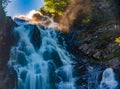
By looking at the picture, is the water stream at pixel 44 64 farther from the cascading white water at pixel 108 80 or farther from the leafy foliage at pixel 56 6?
the leafy foliage at pixel 56 6

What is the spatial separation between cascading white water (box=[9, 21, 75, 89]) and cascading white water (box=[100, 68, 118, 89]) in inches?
116

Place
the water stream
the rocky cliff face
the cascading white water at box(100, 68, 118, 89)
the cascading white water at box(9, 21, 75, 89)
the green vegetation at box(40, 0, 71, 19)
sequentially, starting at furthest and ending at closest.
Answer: the green vegetation at box(40, 0, 71, 19) < the rocky cliff face < the cascading white water at box(9, 21, 75, 89) < the water stream < the cascading white water at box(100, 68, 118, 89)

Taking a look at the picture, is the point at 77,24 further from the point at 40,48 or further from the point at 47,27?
the point at 40,48

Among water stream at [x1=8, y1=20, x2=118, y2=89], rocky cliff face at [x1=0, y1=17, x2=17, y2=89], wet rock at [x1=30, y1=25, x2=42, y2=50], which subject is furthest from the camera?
wet rock at [x1=30, y1=25, x2=42, y2=50]

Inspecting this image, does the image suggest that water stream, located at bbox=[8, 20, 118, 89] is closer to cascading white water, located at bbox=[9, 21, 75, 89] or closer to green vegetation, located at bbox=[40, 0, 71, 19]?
cascading white water, located at bbox=[9, 21, 75, 89]

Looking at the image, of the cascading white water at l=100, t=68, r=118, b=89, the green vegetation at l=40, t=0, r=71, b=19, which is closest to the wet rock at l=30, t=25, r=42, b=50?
the green vegetation at l=40, t=0, r=71, b=19

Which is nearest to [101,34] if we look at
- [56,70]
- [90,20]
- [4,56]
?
[90,20]

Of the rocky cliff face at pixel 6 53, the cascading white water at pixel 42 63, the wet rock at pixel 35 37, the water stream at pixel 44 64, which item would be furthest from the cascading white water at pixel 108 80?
the wet rock at pixel 35 37

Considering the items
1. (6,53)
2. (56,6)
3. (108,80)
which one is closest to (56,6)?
(56,6)

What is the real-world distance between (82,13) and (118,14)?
204 inches

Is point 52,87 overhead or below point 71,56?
below

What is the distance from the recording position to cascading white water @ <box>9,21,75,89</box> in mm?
37250

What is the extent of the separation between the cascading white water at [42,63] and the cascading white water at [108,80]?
294 cm

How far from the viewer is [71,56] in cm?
4094
